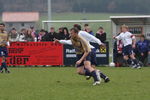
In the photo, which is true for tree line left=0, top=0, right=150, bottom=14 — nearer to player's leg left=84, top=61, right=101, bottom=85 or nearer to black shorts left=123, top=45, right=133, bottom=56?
black shorts left=123, top=45, right=133, bottom=56

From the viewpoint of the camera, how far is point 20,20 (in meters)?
51.9

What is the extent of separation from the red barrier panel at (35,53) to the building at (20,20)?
68.9 feet

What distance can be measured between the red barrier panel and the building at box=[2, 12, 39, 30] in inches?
826

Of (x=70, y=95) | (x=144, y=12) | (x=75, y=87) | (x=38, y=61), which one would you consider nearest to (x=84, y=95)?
(x=70, y=95)

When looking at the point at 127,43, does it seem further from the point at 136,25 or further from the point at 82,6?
the point at 82,6

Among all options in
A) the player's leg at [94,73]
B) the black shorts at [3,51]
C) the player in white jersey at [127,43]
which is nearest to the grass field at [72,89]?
the player's leg at [94,73]

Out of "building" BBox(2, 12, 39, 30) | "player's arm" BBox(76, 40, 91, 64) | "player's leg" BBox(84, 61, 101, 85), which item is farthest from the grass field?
"building" BBox(2, 12, 39, 30)

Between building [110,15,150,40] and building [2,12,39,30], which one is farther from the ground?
building [110,15,150,40]

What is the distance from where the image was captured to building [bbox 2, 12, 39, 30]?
1951 inches

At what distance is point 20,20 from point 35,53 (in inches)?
1011

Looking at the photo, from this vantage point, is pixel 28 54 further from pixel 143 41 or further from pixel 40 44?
pixel 143 41

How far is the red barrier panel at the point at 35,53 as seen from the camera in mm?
26359

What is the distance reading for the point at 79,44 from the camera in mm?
15883

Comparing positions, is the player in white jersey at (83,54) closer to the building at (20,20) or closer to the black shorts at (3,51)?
the black shorts at (3,51)
